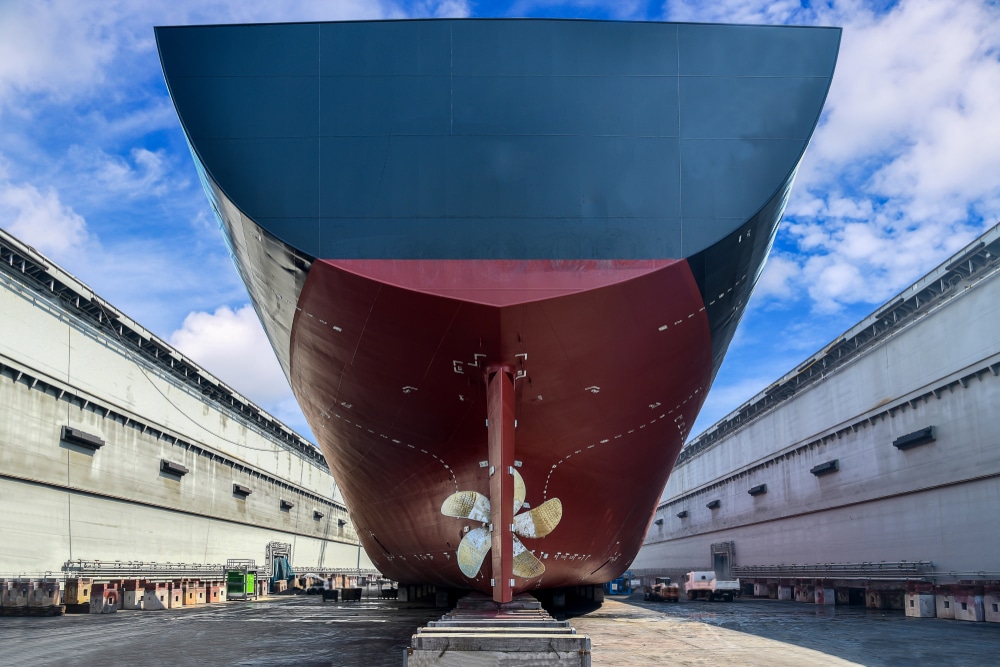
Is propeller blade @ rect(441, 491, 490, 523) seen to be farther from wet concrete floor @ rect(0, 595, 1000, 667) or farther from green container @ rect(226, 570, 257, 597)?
green container @ rect(226, 570, 257, 597)

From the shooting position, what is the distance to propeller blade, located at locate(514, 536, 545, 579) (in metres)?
9.99

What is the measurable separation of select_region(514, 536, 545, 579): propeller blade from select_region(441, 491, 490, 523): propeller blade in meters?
0.56

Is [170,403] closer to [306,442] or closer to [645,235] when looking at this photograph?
[306,442]

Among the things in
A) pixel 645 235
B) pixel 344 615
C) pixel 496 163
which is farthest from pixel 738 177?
pixel 344 615

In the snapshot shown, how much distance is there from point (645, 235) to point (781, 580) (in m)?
25.6

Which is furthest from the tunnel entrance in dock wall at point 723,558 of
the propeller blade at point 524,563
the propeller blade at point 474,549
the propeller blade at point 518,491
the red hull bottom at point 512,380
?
the propeller blade at point 518,491

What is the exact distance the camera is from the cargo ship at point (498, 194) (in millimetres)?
8500

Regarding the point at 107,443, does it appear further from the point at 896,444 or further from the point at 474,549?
the point at 896,444

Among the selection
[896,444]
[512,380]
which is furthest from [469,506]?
[896,444]

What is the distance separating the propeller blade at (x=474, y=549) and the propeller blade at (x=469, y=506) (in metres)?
0.18

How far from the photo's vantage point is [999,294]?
58.7 feet

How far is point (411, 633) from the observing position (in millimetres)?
13875

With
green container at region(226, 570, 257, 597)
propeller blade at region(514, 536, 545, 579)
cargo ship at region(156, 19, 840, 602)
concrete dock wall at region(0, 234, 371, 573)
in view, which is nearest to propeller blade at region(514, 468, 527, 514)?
cargo ship at region(156, 19, 840, 602)

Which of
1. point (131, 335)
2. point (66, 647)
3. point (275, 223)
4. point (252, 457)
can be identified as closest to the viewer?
point (275, 223)
